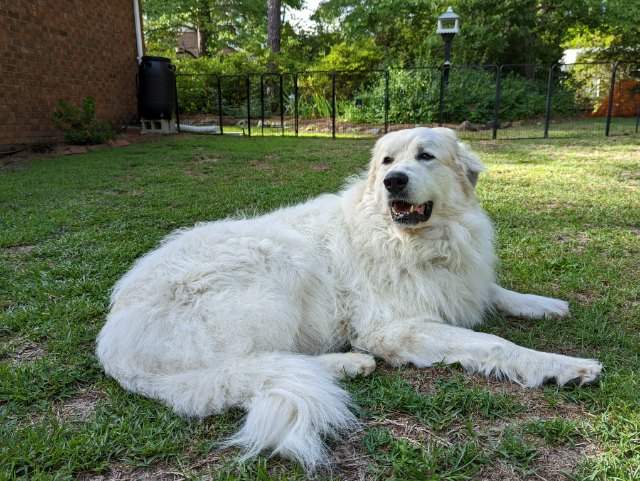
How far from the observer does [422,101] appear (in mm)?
16172

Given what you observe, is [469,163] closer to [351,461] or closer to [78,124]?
[351,461]

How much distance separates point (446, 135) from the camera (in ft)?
10.3

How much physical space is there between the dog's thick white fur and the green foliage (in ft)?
32.0

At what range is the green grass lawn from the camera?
1757 millimetres

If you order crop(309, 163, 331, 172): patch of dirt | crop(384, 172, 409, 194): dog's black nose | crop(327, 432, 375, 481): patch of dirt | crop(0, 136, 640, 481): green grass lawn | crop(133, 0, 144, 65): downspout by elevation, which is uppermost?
crop(133, 0, 144, 65): downspout

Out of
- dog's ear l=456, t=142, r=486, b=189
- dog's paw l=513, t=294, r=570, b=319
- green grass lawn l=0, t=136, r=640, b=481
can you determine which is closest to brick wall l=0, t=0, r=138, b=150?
green grass lawn l=0, t=136, r=640, b=481

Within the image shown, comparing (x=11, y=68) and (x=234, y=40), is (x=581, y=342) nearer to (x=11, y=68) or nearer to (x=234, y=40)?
(x=11, y=68)

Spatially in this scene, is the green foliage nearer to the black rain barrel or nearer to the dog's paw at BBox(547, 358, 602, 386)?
the black rain barrel

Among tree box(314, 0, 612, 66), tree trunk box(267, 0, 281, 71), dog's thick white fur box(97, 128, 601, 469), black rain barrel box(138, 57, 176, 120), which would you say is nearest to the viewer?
dog's thick white fur box(97, 128, 601, 469)

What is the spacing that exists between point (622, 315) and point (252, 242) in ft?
8.07

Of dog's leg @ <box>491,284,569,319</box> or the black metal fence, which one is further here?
the black metal fence

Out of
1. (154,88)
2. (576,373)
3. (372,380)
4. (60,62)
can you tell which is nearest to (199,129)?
(154,88)

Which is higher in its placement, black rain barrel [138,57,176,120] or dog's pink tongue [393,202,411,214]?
black rain barrel [138,57,176,120]

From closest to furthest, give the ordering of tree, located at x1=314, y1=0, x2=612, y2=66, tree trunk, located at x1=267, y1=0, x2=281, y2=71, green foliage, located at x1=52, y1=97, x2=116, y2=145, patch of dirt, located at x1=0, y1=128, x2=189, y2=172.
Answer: patch of dirt, located at x1=0, y1=128, x2=189, y2=172, green foliage, located at x1=52, y1=97, x2=116, y2=145, tree, located at x1=314, y1=0, x2=612, y2=66, tree trunk, located at x1=267, y1=0, x2=281, y2=71
